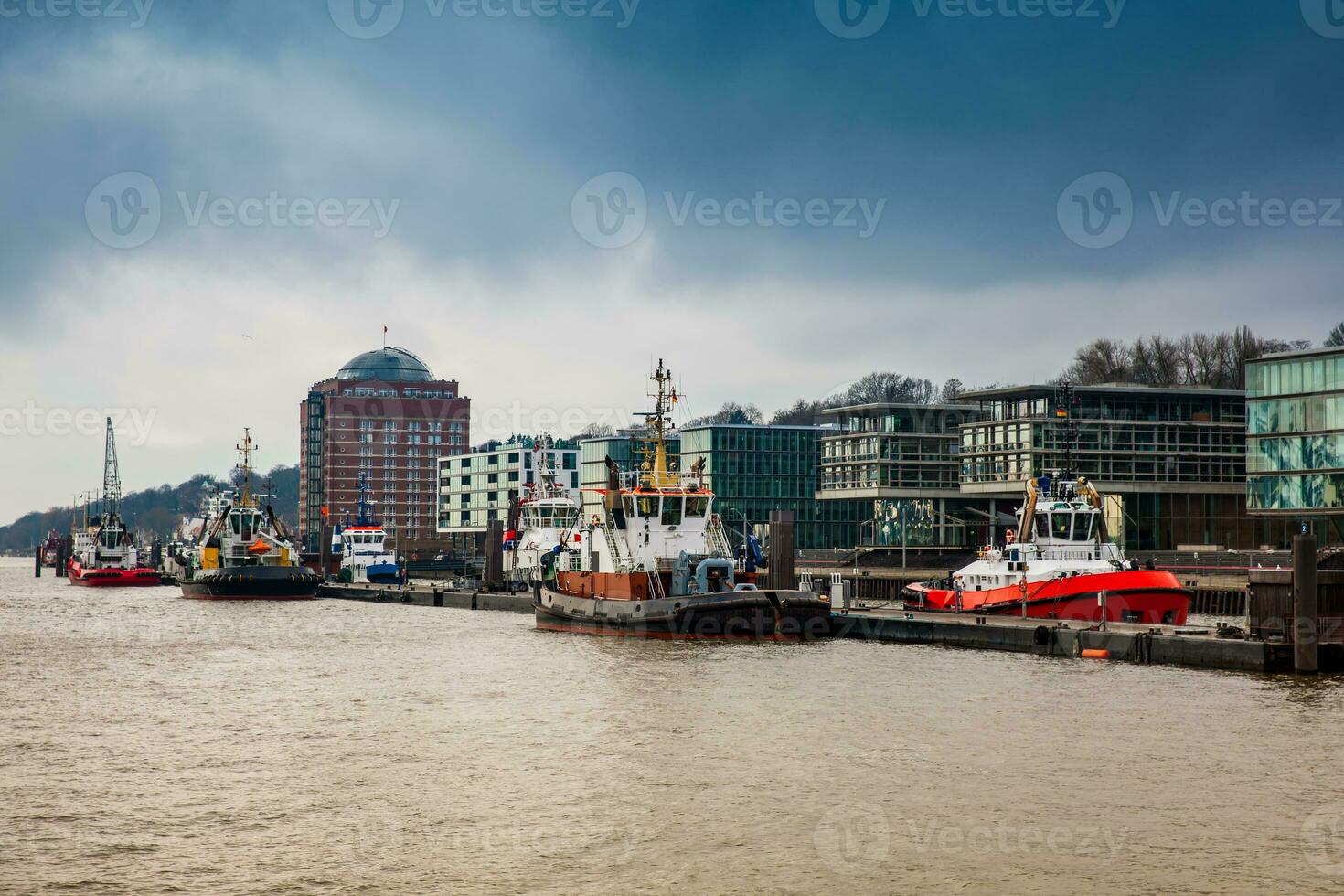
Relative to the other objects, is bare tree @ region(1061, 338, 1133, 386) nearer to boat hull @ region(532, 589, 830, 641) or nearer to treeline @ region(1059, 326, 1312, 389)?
treeline @ region(1059, 326, 1312, 389)

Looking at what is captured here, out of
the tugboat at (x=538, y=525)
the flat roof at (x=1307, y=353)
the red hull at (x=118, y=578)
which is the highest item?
the flat roof at (x=1307, y=353)

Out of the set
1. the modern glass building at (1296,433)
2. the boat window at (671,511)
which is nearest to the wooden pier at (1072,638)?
the boat window at (671,511)

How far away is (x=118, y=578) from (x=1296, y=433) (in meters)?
106

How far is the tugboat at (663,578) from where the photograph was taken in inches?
1953

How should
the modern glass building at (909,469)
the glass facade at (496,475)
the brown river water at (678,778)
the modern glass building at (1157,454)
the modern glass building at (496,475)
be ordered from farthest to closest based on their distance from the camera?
the modern glass building at (496,475) → the glass facade at (496,475) → the modern glass building at (909,469) → the modern glass building at (1157,454) → the brown river water at (678,778)

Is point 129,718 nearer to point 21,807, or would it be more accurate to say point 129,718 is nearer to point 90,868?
point 21,807

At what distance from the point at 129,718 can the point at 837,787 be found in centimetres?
1891

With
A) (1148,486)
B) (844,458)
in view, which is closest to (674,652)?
(1148,486)

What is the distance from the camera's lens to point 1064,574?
5322 centimetres

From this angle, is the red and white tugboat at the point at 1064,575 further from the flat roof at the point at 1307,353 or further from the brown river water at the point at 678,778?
the flat roof at the point at 1307,353

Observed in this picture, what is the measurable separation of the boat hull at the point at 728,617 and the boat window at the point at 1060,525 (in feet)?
34.3

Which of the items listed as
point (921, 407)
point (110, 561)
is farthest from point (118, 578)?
point (921, 407)

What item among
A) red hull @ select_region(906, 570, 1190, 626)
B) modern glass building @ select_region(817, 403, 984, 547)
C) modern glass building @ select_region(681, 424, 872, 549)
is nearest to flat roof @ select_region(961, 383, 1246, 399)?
modern glass building @ select_region(817, 403, 984, 547)

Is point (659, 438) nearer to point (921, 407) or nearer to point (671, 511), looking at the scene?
point (671, 511)
